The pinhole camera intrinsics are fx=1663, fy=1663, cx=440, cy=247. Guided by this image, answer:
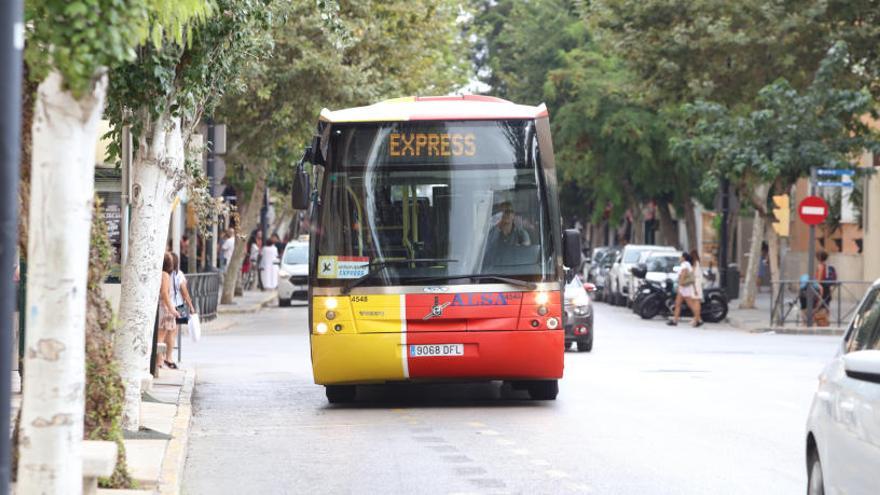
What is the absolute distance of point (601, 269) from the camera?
52.9 metres

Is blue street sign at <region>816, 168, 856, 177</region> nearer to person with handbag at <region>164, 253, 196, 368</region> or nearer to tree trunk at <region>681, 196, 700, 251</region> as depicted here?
person with handbag at <region>164, 253, 196, 368</region>

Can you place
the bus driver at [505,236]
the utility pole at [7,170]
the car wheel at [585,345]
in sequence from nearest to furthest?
the utility pole at [7,170] < the bus driver at [505,236] < the car wheel at [585,345]

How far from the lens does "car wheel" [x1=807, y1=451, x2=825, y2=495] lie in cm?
800

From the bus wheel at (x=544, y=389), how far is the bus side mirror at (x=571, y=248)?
1320mm

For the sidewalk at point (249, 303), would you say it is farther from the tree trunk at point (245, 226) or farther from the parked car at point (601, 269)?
the parked car at point (601, 269)

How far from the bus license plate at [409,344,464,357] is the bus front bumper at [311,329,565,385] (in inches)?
1.2

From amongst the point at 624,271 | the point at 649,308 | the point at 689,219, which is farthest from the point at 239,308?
the point at 689,219

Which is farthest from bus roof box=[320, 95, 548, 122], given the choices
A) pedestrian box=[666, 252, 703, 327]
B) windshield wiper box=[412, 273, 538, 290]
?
pedestrian box=[666, 252, 703, 327]

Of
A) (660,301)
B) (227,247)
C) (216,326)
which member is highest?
(227,247)

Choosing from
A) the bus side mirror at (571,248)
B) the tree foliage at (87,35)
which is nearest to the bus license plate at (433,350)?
the bus side mirror at (571,248)

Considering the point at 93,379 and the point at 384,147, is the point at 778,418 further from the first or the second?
the point at 93,379

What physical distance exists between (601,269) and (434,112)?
36539 millimetres

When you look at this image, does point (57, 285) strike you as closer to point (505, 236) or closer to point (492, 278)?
point (492, 278)

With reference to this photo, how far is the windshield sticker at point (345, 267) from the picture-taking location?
53.2 feet
